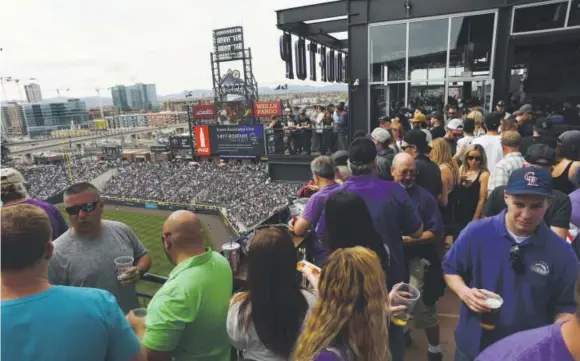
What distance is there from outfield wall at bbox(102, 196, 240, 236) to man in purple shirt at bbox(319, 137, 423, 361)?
2432 centimetres

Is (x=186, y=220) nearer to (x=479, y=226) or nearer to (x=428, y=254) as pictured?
(x=479, y=226)

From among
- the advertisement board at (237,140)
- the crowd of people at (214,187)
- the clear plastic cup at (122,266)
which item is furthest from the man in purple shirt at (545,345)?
the advertisement board at (237,140)

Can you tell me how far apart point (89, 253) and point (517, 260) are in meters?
2.96

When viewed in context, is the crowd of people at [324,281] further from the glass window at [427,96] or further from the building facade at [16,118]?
the building facade at [16,118]

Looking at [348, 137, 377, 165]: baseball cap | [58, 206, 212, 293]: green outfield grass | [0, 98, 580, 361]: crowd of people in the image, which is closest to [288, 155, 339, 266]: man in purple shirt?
[0, 98, 580, 361]: crowd of people

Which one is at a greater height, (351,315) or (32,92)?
(32,92)

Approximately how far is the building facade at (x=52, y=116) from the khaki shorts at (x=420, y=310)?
15308 centimetres

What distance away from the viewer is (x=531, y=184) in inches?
72.7

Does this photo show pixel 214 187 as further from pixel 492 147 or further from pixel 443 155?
pixel 443 155

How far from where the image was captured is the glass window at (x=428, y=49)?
34.2 ft

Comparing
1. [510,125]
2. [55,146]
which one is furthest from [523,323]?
[55,146]

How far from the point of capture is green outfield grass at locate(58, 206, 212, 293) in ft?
74.7

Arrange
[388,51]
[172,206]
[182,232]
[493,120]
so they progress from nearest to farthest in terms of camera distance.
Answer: [182,232] < [493,120] < [388,51] < [172,206]

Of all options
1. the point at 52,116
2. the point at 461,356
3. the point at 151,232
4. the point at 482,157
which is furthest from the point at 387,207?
the point at 52,116
